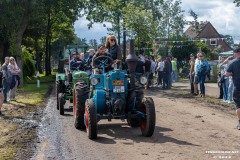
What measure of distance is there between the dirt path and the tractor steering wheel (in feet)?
5.18

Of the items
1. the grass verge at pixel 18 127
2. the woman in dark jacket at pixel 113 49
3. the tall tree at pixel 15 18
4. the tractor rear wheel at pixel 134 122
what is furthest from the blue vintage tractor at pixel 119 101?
the tall tree at pixel 15 18

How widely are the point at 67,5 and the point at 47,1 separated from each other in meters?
1.70

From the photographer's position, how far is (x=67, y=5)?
28453 millimetres

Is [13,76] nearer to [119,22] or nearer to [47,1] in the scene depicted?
[47,1]

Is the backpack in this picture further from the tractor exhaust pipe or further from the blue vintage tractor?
the tractor exhaust pipe

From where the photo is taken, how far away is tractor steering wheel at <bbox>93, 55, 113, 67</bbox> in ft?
33.7

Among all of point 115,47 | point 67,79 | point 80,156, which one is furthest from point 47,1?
point 80,156

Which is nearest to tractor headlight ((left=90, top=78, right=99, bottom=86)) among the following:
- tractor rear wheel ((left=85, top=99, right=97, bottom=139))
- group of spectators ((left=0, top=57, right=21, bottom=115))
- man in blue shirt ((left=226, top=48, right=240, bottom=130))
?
tractor rear wheel ((left=85, top=99, right=97, bottom=139))

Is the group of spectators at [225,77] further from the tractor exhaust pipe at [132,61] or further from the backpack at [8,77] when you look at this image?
the backpack at [8,77]

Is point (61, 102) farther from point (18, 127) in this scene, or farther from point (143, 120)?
point (143, 120)

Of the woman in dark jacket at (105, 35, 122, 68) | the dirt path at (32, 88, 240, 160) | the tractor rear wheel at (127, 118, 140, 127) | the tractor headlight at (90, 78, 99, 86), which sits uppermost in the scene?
the woman in dark jacket at (105, 35, 122, 68)

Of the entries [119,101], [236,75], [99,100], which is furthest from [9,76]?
[236,75]

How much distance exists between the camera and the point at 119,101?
30.1ft

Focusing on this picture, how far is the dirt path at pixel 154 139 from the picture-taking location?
24.7 feet
